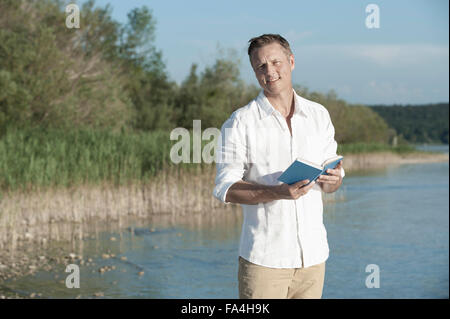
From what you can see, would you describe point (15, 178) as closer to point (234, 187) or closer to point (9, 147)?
point (9, 147)

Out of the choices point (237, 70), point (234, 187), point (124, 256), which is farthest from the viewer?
point (237, 70)

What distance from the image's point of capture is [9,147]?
10500 mm

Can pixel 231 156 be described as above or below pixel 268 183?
above

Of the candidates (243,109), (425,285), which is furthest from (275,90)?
(425,285)

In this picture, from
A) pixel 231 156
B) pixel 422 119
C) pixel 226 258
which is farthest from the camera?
pixel 422 119

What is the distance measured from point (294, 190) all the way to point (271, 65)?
1.58ft

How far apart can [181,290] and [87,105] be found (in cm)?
1280

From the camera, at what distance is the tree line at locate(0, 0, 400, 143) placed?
14.8 meters

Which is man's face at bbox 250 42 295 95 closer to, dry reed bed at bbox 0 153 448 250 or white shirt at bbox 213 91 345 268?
white shirt at bbox 213 91 345 268

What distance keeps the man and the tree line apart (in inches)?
451

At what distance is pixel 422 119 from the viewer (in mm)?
79938

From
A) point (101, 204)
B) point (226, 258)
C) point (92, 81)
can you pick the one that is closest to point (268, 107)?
point (226, 258)

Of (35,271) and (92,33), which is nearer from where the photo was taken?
(35,271)

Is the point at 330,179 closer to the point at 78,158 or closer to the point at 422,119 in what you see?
the point at 78,158
